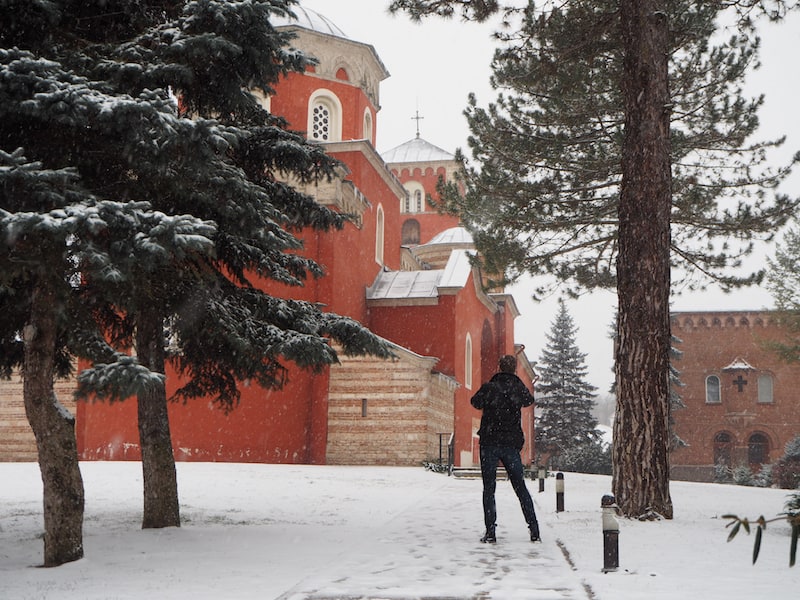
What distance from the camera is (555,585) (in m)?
5.72

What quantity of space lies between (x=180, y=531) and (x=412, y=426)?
14572 mm

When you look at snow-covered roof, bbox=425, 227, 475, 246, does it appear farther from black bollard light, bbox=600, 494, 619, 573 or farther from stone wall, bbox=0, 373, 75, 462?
black bollard light, bbox=600, 494, 619, 573

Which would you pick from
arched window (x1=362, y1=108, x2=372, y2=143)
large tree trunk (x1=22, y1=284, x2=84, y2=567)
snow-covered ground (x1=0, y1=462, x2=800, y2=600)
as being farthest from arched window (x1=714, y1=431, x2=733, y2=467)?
large tree trunk (x1=22, y1=284, x2=84, y2=567)

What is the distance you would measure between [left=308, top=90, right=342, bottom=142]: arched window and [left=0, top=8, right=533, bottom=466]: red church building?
3 cm

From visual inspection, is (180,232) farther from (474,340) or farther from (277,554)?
(474,340)

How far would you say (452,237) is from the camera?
36812 millimetres

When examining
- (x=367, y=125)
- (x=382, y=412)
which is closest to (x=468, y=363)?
(x=382, y=412)

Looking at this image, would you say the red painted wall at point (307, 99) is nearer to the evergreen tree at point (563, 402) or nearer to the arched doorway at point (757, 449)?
the evergreen tree at point (563, 402)

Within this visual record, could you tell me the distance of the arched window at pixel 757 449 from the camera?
1811 inches

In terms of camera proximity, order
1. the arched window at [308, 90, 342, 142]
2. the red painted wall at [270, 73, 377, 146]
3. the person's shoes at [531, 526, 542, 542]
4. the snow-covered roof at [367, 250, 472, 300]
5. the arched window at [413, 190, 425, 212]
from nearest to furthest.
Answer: the person's shoes at [531, 526, 542, 542]
the red painted wall at [270, 73, 377, 146]
the arched window at [308, 90, 342, 142]
the snow-covered roof at [367, 250, 472, 300]
the arched window at [413, 190, 425, 212]

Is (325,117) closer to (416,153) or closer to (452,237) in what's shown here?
(452,237)

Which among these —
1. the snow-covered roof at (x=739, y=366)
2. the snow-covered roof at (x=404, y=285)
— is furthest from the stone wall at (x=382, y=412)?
the snow-covered roof at (x=739, y=366)

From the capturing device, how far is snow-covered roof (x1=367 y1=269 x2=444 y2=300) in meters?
26.6

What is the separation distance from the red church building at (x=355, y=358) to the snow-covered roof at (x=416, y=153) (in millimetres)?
12166
